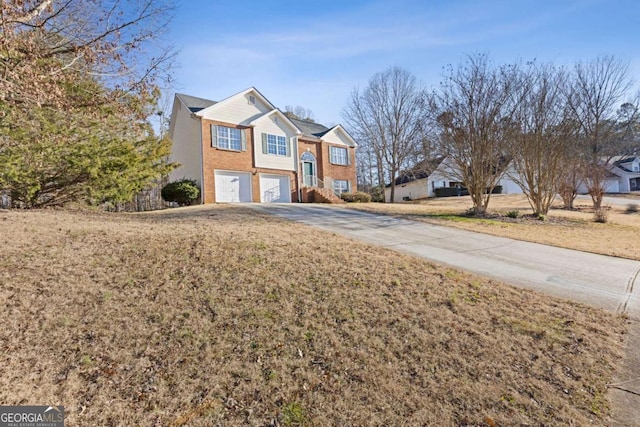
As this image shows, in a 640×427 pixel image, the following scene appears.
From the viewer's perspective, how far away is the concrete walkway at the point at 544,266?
321 centimetres

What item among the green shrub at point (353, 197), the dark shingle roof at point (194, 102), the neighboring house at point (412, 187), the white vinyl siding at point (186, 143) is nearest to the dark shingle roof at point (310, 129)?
the green shrub at point (353, 197)

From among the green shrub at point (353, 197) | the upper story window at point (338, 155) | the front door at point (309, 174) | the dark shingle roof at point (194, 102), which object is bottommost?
the green shrub at point (353, 197)

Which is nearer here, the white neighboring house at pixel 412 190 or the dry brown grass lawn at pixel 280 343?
the dry brown grass lawn at pixel 280 343

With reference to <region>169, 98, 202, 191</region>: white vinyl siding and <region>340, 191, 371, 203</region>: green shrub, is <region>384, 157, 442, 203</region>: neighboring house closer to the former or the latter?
<region>340, 191, 371, 203</region>: green shrub

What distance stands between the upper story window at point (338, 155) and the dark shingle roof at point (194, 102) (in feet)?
29.8

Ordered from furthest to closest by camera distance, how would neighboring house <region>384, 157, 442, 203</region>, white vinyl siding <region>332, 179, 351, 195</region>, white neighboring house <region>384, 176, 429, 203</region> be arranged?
white neighboring house <region>384, 176, 429, 203</region>, neighboring house <region>384, 157, 442, 203</region>, white vinyl siding <region>332, 179, 351, 195</region>

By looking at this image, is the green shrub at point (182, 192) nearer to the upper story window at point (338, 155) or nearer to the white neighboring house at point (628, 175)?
the upper story window at point (338, 155)

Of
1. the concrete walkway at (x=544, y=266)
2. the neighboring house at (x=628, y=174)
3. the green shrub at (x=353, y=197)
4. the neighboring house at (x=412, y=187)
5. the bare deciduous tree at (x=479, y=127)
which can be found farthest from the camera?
the neighboring house at (x=628, y=174)

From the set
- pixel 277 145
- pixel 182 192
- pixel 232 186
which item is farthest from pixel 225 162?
pixel 277 145

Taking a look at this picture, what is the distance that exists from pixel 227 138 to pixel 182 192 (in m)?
4.16

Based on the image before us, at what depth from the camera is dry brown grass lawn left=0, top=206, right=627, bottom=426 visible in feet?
8.31

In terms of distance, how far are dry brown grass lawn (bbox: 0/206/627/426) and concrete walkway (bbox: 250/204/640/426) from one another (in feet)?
0.64

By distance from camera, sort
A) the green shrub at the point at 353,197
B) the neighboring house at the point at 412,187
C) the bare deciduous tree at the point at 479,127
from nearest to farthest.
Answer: the bare deciduous tree at the point at 479,127 < the green shrub at the point at 353,197 < the neighboring house at the point at 412,187

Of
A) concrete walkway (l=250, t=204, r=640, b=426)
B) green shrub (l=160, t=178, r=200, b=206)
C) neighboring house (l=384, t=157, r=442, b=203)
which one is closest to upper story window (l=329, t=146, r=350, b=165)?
green shrub (l=160, t=178, r=200, b=206)
